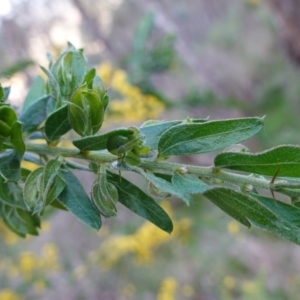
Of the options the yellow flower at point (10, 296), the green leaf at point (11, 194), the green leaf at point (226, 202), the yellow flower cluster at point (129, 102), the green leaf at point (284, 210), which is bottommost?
the yellow flower at point (10, 296)

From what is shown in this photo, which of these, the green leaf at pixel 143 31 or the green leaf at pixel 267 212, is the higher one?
the green leaf at pixel 267 212

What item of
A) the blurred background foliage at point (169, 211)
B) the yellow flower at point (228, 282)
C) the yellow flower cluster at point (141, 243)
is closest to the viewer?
the blurred background foliage at point (169, 211)

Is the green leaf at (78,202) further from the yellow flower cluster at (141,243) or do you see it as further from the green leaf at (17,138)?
the yellow flower cluster at (141,243)

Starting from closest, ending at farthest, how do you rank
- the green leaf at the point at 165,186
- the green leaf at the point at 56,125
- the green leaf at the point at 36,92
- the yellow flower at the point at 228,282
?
the green leaf at the point at 165,186 < the green leaf at the point at 56,125 < the green leaf at the point at 36,92 < the yellow flower at the point at 228,282

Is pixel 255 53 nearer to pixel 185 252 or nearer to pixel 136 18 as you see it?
pixel 136 18

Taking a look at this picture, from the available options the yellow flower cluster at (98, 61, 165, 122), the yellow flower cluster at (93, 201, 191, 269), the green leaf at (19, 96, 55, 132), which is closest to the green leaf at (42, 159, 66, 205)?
the green leaf at (19, 96, 55, 132)

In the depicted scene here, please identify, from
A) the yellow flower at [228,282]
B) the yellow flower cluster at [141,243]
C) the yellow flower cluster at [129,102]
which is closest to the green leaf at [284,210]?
the yellow flower cluster at [129,102]
